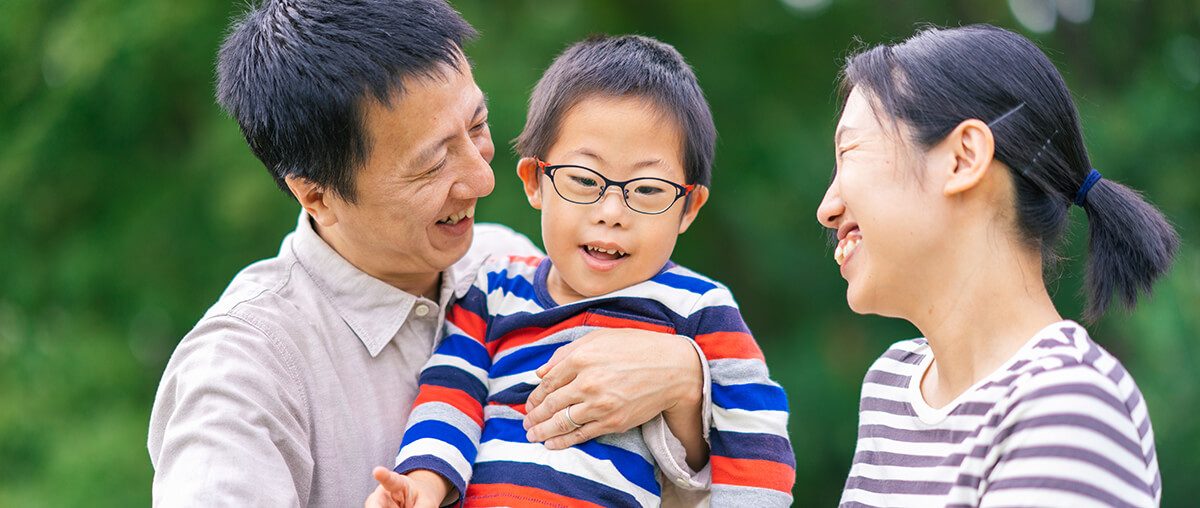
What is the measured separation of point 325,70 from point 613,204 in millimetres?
633

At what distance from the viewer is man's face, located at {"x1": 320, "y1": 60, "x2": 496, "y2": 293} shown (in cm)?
235

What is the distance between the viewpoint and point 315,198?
2.47 m

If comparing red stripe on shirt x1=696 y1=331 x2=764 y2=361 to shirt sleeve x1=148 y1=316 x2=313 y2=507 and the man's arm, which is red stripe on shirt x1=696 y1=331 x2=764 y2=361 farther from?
shirt sleeve x1=148 y1=316 x2=313 y2=507

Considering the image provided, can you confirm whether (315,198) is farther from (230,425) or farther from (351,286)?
(230,425)

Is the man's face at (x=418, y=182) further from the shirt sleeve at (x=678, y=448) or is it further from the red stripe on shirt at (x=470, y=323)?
the shirt sleeve at (x=678, y=448)

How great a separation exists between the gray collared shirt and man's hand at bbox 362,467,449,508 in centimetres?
16

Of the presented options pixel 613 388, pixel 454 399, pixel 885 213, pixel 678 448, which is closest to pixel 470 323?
pixel 454 399

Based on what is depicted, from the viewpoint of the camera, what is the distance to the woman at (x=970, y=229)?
6.07 feet

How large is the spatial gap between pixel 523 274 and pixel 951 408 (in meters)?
0.98

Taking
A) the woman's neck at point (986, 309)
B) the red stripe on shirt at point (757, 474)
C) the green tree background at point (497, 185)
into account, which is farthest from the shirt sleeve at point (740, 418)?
the green tree background at point (497, 185)

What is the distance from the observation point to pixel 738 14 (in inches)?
236

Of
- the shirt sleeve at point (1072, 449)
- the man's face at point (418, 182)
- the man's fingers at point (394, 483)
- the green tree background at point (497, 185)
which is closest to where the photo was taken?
the shirt sleeve at point (1072, 449)

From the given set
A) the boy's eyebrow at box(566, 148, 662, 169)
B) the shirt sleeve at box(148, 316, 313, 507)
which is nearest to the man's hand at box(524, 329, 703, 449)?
the boy's eyebrow at box(566, 148, 662, 169)

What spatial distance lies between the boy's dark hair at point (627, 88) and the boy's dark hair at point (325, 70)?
229mm
